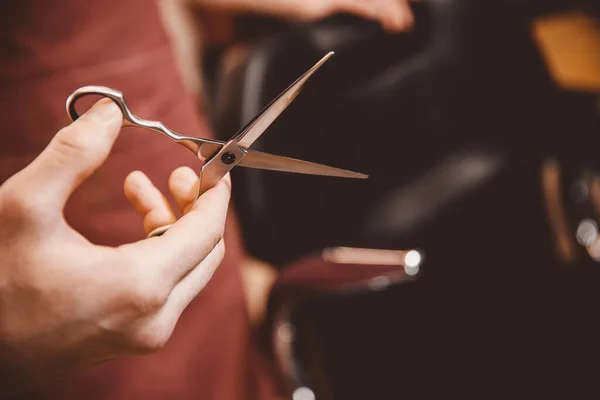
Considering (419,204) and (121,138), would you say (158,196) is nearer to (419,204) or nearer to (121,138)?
(121,138)

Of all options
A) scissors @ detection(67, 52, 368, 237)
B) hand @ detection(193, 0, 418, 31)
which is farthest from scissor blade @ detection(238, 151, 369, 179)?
hand @ detection(193, 0, 418, 31)

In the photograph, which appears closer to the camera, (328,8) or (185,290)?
(185,290)

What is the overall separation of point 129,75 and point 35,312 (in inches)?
17.6

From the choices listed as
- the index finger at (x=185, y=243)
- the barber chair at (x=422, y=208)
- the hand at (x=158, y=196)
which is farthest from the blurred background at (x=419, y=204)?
the index finger at (x=185, y=243)

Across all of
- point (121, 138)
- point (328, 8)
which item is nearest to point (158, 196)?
point (121, 138)

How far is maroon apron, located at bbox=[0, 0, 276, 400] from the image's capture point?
0.63 meters

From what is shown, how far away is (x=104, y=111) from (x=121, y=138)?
1.04 feet

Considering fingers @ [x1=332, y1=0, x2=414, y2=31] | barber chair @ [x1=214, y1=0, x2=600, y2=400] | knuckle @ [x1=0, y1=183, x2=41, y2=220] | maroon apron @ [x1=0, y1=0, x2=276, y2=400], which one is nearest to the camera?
knuckle @ [x1=0, y1=183, x2=41, y2=220]

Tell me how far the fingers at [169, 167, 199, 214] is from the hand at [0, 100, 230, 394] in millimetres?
54

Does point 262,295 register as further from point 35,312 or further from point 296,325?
point 35,312

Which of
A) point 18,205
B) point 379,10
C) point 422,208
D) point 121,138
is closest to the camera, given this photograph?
point 18,205

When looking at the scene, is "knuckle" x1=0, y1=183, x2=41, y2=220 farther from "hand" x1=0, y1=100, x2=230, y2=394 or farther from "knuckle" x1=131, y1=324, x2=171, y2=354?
"knuckle" x1=131, y1=324, x2=171, y2=354

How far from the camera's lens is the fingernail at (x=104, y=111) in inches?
14.7

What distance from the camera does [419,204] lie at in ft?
3.80
